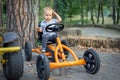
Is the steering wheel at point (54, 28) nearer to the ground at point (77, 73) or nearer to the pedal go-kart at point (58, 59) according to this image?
the pedal go-kart at point (58, 59)

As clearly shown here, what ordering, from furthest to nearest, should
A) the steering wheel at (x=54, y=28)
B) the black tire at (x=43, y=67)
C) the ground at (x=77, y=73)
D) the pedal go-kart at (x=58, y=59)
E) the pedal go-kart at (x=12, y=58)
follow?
the steering wheel at (x=54, y=28) → the ground at (x=77, y=73) → the pedal go-kart at (x=58, y=59) → the black tire at (x=43, y=67) → the pedal go-kart at (x=12, y=58)

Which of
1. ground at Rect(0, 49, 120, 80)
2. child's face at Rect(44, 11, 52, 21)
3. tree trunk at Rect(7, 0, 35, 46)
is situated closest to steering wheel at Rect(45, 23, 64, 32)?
child's face at Rect(44, 11, 52, 21)

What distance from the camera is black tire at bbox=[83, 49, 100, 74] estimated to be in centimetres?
579

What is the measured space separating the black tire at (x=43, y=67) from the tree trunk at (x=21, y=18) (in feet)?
9.51

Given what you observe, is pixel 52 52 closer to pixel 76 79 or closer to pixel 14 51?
pixel 76 79

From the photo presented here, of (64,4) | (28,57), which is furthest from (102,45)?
(64,4)

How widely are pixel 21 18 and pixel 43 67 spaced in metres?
3.15

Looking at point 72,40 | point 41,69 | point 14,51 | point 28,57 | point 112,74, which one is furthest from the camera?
point 72,40

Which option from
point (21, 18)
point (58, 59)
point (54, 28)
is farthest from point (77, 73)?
point (21, 18)

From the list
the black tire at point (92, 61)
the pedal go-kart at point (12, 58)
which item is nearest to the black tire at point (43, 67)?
the pedal go-kart at point (12, 58)

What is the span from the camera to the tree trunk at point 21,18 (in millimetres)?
8180

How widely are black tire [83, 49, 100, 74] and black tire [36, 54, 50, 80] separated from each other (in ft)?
3.26

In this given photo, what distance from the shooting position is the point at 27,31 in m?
8.38

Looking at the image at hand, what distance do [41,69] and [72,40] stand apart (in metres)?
4.52
